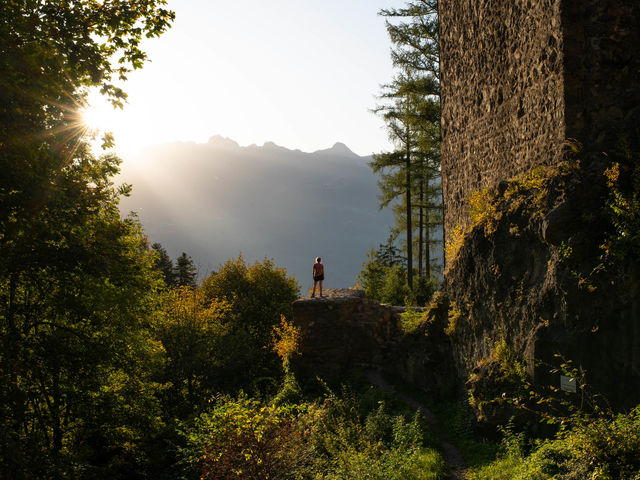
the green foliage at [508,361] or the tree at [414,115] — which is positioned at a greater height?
the tree at [414,115]

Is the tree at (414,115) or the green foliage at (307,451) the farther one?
the tree at (414,115)

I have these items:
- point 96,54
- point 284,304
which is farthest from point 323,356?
point 96,54

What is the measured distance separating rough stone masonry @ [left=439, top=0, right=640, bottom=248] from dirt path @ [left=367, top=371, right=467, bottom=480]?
4639 mm

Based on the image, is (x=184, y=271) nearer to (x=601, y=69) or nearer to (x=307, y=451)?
(x=307, y=451)

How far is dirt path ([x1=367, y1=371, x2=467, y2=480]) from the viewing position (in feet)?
25.5

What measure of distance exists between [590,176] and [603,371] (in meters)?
2.87

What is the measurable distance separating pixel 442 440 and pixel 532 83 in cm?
697

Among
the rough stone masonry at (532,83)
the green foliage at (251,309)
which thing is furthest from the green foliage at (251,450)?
the green foliage at (251,309)

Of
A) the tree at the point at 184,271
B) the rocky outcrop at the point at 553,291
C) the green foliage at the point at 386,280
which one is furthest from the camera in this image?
the tree at the point at 184,271

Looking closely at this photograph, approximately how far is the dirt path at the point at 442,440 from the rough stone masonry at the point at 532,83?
4.64m

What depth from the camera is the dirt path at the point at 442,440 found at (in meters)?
7.77

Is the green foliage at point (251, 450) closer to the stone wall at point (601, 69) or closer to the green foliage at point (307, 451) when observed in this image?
the green foliage at point (307, 451)

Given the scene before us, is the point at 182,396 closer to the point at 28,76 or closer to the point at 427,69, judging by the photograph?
the point at 28,76

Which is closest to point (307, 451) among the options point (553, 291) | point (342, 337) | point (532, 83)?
point (553, 291)
